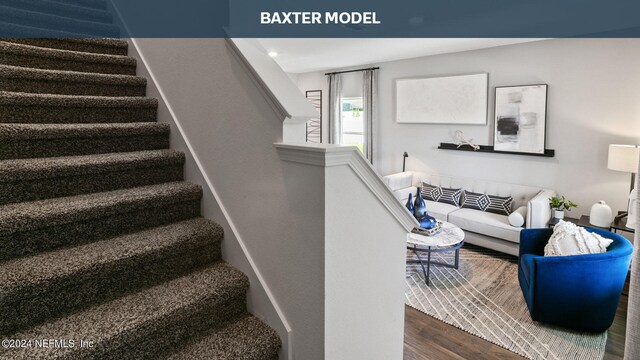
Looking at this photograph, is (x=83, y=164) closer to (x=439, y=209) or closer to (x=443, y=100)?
(x=439, y=209)

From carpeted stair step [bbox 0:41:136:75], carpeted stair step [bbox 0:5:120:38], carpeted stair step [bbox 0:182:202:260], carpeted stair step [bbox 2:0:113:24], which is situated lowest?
carpeted stair step [bbox 0:182:202:260]

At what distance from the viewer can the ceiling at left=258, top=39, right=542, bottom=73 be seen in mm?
4387

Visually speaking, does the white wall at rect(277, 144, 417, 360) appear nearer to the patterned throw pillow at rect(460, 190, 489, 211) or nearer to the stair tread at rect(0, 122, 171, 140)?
the stair tread at rect(0, 122, 171, 140)

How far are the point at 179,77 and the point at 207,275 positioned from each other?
102cm

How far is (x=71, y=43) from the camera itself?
218 centimetres

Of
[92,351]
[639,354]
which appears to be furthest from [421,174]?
[92,351]

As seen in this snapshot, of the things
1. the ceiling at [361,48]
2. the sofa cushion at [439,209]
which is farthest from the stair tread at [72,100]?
the sofa cushion at [439,209]

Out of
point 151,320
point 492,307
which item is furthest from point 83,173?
point 492,307

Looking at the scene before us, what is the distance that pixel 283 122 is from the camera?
124cm

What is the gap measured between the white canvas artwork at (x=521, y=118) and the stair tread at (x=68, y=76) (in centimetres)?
437

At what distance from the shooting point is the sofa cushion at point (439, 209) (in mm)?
4738

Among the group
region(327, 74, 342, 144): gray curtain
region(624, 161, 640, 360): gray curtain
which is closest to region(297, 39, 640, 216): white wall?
region(327, 74, 342, 144): gray curtain

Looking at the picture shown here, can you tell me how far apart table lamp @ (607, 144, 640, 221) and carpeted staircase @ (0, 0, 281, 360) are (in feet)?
12.8

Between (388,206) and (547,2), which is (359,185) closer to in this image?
(388,206)
